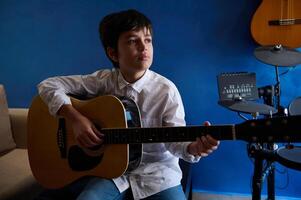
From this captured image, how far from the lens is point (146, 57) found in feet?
3.91

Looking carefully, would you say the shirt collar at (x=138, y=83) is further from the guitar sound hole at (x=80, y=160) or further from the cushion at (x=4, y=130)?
the cushion at (x=4, y=130)

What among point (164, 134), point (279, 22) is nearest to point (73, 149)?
point (164, 134)

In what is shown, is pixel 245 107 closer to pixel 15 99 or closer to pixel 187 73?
pixel 187 73

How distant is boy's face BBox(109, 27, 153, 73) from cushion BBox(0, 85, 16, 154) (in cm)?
104

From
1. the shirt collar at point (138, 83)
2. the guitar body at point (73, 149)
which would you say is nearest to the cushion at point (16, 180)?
the guitar body at point (73, 149)

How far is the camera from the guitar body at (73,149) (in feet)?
3.60

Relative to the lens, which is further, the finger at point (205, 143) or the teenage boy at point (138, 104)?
the teenage boy at point (138, 104)

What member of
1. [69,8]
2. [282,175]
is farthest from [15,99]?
[282,175]

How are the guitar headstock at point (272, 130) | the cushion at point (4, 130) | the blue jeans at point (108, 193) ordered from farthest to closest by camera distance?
1. the cushion at point (4, 130)
2. the blue jeans at point (108, 193)
3. the guitar headstock at point (272, 130)

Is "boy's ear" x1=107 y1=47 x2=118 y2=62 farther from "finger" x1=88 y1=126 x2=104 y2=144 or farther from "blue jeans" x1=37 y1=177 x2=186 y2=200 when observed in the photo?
"blue jeans" x1=37 y1=177 x2=186 y2=200

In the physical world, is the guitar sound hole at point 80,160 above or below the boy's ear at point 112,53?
below

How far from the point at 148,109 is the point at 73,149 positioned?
35cm

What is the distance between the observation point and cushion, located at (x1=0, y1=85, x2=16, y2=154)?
1838mm

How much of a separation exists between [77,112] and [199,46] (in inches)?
36.1
